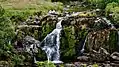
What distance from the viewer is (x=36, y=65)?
1245 inches

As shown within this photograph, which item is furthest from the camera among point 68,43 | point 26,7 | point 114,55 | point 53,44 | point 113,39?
point 26,7

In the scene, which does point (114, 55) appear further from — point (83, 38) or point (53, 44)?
point (53, 44)

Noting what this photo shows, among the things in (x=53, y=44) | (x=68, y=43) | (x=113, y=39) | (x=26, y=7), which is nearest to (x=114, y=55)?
(x=113, y=39)

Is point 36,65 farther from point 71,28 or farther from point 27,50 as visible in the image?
point 71,28

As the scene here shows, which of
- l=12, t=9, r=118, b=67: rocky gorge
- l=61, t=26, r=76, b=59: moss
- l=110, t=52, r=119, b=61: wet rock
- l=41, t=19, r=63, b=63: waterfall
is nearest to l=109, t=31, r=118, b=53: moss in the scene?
l=12, t=9, r=118, b=67: rocky gorge

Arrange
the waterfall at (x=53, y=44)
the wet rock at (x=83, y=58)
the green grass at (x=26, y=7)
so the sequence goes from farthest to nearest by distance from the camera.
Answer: the green grass at (x=26, y=7) → the waterfall at (x=53, y=44) → the wet rock at (x=83, y=58)

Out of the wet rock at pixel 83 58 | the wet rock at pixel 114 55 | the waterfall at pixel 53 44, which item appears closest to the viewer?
the wet rock at pixel 114 55

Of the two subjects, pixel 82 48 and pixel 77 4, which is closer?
pixel 82 48

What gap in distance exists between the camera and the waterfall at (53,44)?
33.3m

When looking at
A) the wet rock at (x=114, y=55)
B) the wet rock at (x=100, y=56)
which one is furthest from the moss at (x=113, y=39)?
the wet rock at (x=100, y=56)

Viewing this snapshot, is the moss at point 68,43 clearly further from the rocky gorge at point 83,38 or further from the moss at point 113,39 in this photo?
the moss at point 113,39

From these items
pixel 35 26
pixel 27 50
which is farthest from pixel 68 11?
pixel 27 50

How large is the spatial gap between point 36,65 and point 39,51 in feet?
5.84

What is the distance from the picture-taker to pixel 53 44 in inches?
1335
